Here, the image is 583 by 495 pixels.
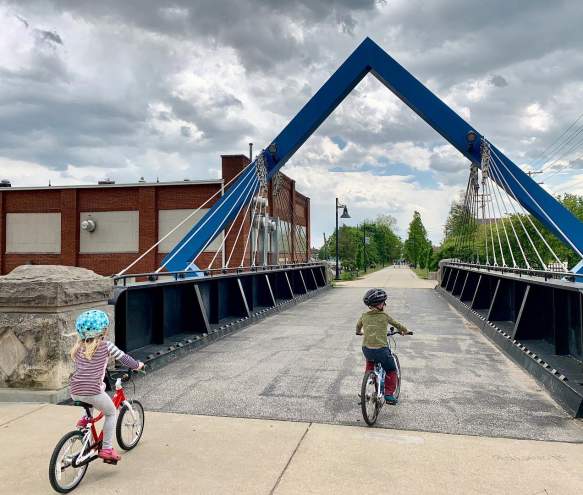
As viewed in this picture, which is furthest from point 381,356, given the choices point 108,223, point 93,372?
point 108,223

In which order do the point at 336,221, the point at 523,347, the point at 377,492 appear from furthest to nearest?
the point at 336,221
the point at 523,347
the point at 377,492

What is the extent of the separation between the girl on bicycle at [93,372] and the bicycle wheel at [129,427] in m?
0.42

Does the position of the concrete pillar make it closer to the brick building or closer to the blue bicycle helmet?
the blue bicycle helmet

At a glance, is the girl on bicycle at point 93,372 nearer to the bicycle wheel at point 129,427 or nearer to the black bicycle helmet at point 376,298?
the bicycle wheel at point 129,427

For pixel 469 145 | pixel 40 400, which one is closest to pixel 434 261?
pixel 469 145

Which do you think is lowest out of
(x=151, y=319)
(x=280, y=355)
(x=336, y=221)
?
(x=280, y=355)

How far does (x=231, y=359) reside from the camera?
28.2 feet

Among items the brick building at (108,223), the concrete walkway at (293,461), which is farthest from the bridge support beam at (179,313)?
the brick building at (108,223)

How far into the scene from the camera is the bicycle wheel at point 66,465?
3523 millimetres

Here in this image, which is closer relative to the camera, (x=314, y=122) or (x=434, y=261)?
(x=314, y=122)

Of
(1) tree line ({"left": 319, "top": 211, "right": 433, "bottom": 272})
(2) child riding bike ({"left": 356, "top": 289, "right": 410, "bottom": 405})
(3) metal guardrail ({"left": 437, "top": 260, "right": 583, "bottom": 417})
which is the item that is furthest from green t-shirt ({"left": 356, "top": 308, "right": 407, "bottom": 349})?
(1) tree line ({"left": 319, "top": 211, "right": 433, "bottom": 272})

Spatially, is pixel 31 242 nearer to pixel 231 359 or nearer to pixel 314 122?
pixel 314 122

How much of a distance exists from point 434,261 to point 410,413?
49.0 metres

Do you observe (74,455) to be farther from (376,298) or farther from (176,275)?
(176,275)
